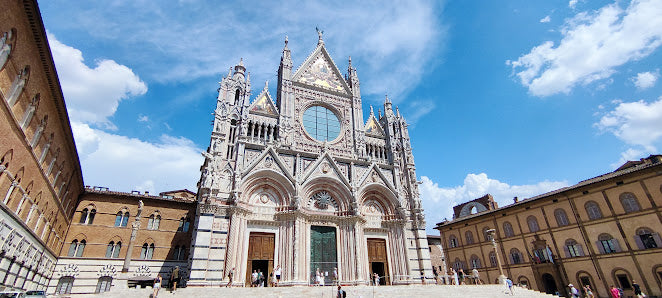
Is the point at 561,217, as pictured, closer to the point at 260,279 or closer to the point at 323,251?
the point at 323,251

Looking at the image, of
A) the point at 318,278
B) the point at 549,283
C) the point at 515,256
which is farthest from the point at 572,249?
the point at 318,278

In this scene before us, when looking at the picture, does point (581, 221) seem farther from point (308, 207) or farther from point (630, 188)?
point (308, 207)

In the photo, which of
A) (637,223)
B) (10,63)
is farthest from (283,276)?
(637,223)

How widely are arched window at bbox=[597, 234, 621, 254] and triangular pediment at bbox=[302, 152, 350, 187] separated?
22037mm

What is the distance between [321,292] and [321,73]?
2188 cm

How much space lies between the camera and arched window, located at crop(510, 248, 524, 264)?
32625 millimetres

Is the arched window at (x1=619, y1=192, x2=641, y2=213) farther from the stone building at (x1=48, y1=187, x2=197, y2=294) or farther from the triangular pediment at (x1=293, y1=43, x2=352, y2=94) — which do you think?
the stone building at (x1=48, y1=187, x2=197, y2=294)

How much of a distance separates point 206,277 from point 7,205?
33.2 ft

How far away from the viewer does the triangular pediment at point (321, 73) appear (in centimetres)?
3116

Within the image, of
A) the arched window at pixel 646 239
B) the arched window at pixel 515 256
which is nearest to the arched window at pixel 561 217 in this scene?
the arched window at pixel 646 239

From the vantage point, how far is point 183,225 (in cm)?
2561

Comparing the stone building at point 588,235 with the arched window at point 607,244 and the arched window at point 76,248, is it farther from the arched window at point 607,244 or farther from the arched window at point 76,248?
the arched window at point 76,248

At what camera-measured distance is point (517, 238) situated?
108 feet

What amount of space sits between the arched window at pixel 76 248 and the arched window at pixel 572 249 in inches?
1568
